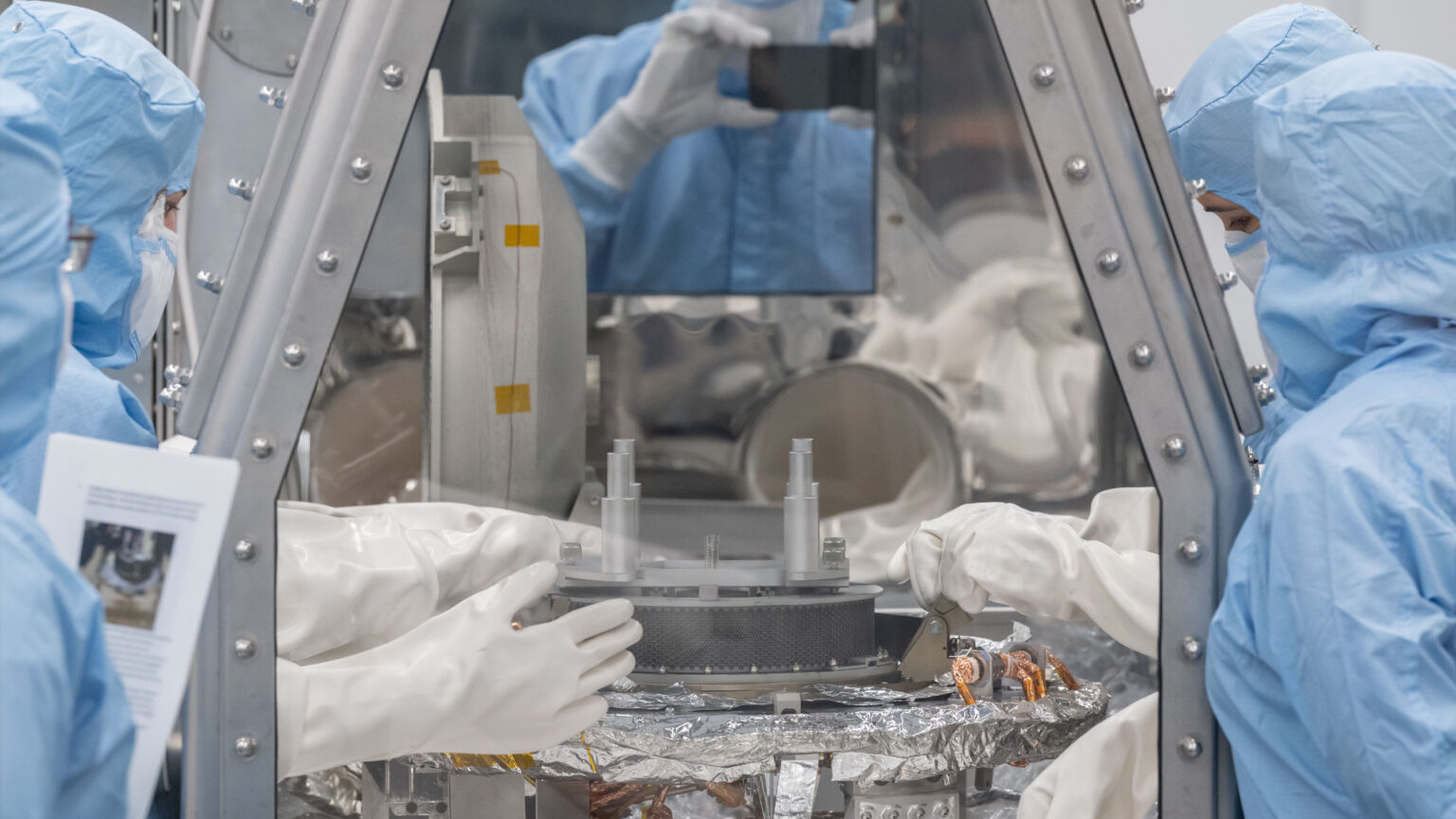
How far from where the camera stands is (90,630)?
2.33ft

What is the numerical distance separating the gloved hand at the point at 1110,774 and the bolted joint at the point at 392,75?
33.6 inches

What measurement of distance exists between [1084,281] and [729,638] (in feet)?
1.73

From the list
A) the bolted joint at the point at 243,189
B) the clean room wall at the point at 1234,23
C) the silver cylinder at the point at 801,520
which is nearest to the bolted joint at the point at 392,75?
the bolted joint at the point at 243,189

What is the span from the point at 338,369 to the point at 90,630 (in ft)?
1.26

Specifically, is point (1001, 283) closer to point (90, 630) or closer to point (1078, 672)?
point (1078, 672)

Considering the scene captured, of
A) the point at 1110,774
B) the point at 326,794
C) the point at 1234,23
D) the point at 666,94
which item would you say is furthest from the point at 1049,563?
the point at 1234,23

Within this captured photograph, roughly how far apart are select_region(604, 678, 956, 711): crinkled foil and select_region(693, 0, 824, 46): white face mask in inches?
44.9

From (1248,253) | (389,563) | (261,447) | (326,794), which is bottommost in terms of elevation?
(326,794)

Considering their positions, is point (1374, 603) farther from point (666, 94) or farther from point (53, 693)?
point (666, 94)

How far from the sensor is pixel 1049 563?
4.45ft

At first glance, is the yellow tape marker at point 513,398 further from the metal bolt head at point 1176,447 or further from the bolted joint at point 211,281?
the metal bolt head at point 1176,447

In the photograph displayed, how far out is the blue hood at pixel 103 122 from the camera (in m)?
1.25

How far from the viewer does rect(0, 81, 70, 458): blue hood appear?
2.32 feet

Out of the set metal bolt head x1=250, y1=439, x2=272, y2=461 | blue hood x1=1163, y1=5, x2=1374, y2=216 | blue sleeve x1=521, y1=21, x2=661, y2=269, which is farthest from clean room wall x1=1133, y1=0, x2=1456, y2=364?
metal bolt head x1=250, y1=439, x2=272, y2=461
